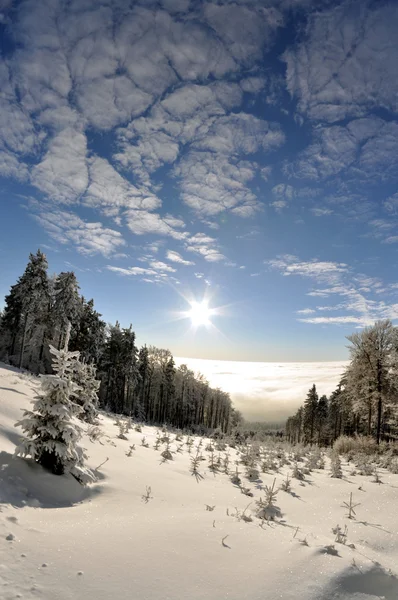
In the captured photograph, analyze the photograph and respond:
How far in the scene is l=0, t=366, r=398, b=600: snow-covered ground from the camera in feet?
9.62

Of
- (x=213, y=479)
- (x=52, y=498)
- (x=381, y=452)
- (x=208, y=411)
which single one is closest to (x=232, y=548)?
(x=52, y=498)

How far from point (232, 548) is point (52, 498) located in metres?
3.02

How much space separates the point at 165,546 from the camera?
3725 mm

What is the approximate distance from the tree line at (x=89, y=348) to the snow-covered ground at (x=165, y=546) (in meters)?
14.2

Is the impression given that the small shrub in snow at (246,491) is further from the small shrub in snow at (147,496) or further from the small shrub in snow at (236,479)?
the small shrub in snow at (147,496)

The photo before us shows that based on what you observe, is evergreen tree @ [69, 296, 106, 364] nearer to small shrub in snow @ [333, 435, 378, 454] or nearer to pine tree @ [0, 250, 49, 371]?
pine tree @ [0, 250, 49, 371]

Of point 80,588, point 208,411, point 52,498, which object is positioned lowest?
point 208,411

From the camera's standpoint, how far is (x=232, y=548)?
12.6 ft

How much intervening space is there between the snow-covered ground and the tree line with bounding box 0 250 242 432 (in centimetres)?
1423

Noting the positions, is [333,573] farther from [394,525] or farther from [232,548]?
[394,525]

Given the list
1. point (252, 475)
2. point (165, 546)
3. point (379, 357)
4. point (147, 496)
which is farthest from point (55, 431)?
point (379, 357)

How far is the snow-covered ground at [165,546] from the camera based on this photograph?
2.93 meters

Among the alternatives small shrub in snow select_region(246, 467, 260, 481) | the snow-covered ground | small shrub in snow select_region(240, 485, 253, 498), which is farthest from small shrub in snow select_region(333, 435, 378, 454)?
small shrub in snow select_region(240, 485, 253, 498)

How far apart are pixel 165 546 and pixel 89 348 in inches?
1480
